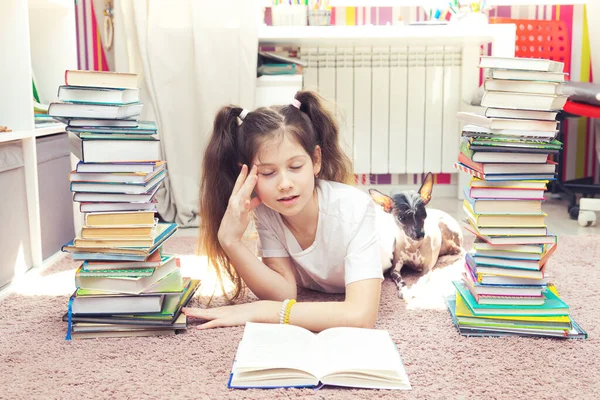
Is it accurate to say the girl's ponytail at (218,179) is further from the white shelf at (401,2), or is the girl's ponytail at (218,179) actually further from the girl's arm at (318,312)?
the white shelf at (401,2)

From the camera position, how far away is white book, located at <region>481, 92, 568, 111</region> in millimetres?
1553

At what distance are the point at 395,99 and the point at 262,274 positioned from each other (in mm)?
2162

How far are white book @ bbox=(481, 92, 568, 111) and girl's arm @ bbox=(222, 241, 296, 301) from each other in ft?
2.15

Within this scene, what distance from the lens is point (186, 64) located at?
2986 mm

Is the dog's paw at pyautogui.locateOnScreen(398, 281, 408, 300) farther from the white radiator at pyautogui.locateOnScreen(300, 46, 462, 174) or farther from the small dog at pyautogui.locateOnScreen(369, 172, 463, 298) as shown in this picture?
the white radiator at pyautogui.locateOnScreen(300, 46, 462, 174)

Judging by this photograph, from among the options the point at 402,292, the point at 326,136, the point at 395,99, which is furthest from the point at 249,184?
the point at 395,99

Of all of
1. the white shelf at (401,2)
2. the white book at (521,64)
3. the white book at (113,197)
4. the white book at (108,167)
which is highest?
the white shelf at (401,2)

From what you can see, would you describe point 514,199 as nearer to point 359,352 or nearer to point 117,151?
point 359,352

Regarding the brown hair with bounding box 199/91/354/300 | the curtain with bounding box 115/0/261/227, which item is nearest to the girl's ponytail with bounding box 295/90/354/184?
the brown hair with bounding box 199/91/354/300

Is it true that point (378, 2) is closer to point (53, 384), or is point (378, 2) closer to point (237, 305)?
point (237, 305)

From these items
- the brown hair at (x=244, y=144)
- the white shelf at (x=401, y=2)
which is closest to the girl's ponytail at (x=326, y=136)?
the brown hair at (x=244, y=144)

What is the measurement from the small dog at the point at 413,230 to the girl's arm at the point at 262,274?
14.7 inches

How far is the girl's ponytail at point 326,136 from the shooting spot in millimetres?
1771

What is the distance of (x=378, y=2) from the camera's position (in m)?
3.69
